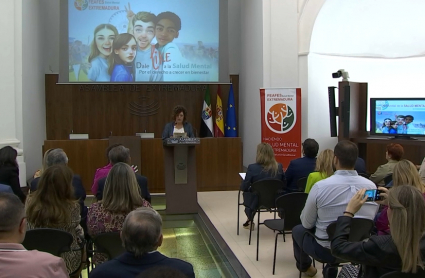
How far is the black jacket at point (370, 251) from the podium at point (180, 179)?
14.4 feet

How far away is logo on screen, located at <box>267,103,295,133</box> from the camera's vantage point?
7.93m

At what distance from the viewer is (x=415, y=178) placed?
3.39 meters

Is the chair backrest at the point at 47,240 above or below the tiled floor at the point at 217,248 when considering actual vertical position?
above

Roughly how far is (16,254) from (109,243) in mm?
1257

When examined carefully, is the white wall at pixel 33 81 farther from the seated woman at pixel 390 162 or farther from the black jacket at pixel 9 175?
the seated woman at pixel 390 162

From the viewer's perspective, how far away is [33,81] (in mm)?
8367

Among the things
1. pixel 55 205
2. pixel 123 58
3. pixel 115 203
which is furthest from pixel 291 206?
pixel 123 58

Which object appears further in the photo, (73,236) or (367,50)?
(367,50)

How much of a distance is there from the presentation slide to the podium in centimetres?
355

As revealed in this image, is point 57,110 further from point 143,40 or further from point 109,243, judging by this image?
point 109,243

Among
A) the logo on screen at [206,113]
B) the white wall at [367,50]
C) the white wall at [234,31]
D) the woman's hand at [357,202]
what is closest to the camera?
the woman's hand at [357,202]

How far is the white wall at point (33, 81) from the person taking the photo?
7.71 meters

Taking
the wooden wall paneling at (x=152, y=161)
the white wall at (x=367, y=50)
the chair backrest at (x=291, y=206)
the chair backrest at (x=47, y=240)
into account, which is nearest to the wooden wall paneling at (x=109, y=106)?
the wooden wall paneling at (x=152, y=161)

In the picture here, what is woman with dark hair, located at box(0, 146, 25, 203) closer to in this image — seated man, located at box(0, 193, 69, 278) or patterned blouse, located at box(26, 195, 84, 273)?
A: patterned blouse, located at box(26, 195, 84, 273)
